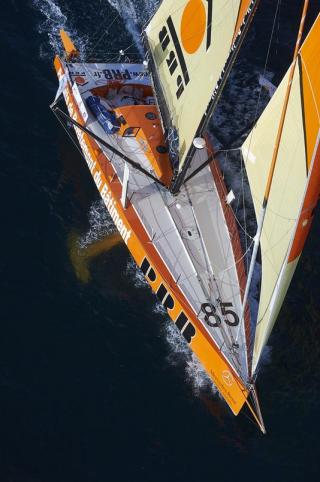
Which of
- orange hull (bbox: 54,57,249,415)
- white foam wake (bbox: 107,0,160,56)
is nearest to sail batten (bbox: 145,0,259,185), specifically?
orange hull (bbox: 54,57,249,415)

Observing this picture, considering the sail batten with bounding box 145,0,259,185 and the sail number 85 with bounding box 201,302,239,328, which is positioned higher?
the sail batten with bounding box 145,0,259,185

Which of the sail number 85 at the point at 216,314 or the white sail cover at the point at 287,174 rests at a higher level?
the white sail cover at the point at 287,174

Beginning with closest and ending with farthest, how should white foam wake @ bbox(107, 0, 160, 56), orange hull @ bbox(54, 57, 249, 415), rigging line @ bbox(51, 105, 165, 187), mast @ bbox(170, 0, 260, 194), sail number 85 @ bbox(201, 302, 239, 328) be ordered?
mast @ bbox(170, 0, 260, 194) < orange hull @ bbox(54, 57, 249, 415) < sail number 85 @ bbox(201, 302, 239, 328) < rigging line @ bbox(51, 105, 165, 187) < white foam wake @ bbox(107, 0, 160, 56)

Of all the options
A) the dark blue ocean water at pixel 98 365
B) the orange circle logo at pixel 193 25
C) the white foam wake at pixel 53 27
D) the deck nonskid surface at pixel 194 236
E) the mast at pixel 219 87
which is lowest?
the dark blue ocean water at pixel 98 365

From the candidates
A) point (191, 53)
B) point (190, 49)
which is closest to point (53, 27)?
point (190, 49)

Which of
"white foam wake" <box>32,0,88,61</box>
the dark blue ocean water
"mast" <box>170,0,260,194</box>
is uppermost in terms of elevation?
"white foam wake" <box>32,0,88,61</box>

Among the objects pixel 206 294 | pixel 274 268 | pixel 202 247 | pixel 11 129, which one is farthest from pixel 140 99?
pixel 274 268

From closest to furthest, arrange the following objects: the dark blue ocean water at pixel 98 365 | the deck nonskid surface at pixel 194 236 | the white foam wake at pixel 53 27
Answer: the dark blue ocean water at pixel 98 365
the deck nonskid surface at pixel 194 236
the white foam wake at pixel 53 27

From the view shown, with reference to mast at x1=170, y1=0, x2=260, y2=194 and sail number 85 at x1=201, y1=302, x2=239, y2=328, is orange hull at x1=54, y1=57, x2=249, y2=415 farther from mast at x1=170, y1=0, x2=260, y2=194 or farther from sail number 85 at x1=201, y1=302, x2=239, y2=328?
mast at x1=170, y1=0, x2=260, y2=194

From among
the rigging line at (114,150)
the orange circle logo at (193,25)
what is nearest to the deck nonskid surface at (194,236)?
the rigging line at (114,150)

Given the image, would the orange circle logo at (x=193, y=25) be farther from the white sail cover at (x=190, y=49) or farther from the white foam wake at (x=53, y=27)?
the white foam wake at (x=53, y=27)
